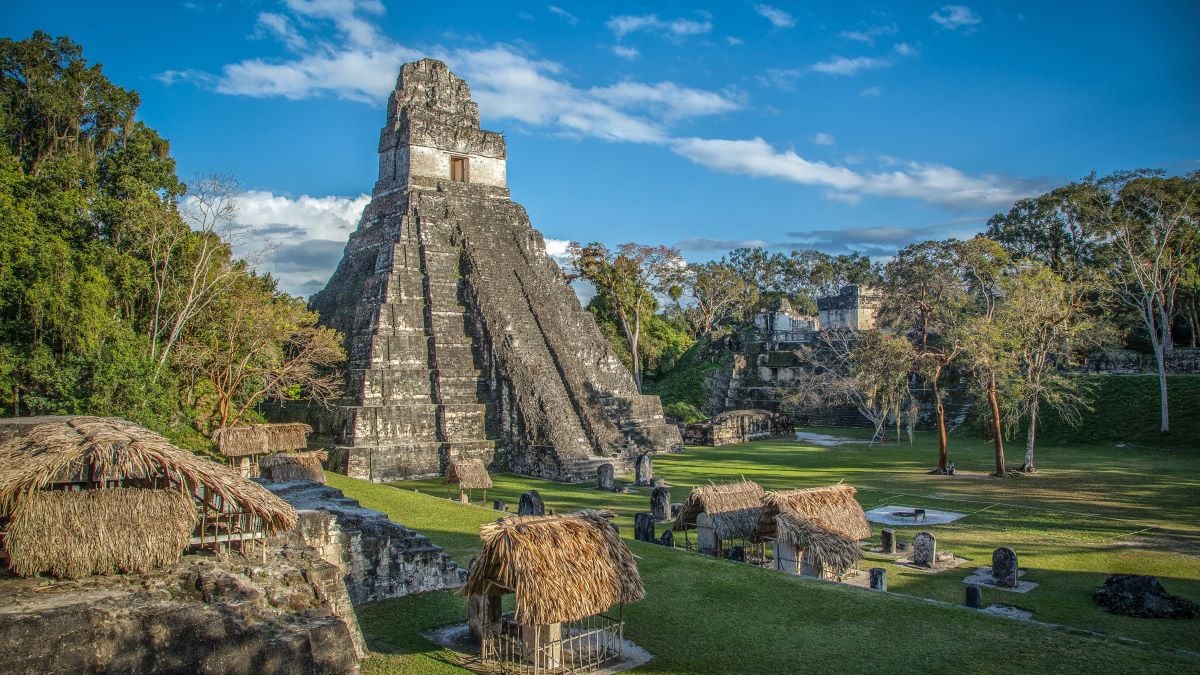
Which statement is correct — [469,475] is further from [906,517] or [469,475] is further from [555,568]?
[555,568]

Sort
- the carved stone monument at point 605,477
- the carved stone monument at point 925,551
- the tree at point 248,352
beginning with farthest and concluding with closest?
the carved stone monument at point 605,477
the tree at point 248,352
the carved stone monument at point 925,551

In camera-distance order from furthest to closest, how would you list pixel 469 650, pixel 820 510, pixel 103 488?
pixel 820 510 < pixel 469 650 < pixel 103 488

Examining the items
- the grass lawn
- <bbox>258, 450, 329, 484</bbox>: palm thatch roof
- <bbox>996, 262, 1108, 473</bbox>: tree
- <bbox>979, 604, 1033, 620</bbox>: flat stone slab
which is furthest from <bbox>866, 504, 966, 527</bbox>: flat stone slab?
<bbox>258, 450, 329, 484</bbox>: palm thatch roof

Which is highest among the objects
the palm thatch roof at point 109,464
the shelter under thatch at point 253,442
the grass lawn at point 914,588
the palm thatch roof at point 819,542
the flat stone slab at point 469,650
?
the palm thatch roof at point 109,464

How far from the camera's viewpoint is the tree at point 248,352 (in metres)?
18.4

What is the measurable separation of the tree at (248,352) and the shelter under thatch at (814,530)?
40.9 feet

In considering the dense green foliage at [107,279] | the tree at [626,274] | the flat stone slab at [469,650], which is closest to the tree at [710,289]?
the tree at [626,274]

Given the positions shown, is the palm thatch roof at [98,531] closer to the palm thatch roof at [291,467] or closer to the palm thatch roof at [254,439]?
the palm thatch roof at [291,467]

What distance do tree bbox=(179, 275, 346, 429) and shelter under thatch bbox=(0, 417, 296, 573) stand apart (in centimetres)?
1132

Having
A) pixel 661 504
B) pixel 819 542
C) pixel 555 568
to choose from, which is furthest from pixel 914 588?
pixel 555 568

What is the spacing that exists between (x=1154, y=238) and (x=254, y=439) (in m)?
28.4

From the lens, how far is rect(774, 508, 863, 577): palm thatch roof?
36.6 feet

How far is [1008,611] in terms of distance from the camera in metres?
9.93

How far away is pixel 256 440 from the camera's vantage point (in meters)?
17.1
